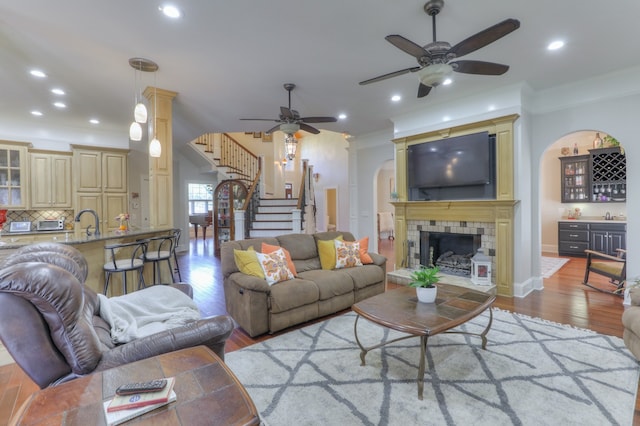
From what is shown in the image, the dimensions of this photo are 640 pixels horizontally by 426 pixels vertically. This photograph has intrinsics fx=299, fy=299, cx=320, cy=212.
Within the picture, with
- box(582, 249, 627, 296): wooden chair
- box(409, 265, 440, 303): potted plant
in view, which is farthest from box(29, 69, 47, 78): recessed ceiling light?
box(582, 249, 627, 296): wooden chair

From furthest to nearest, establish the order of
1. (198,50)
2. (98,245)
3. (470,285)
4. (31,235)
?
1. (31,235)
2. (470,285)
3. (98,245)
4. (198,50)

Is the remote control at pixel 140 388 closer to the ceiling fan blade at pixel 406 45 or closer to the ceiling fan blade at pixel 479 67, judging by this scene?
the ceiling fan blade at pixel 406 45

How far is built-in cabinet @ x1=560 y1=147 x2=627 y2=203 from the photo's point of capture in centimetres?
641

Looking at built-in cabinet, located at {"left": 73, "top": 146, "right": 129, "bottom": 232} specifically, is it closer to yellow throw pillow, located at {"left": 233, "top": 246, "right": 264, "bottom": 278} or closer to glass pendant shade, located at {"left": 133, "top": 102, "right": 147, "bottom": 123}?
glass pendant shade, located at {"left": 133, "top": 102, "right": 147, "bottom": 123}

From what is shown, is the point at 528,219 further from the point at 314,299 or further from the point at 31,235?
the point at 31,235

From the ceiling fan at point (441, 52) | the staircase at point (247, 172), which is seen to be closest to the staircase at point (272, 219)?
the staircase at point (247, 172)

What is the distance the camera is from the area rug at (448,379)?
1.87 meters

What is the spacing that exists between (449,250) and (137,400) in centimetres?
502

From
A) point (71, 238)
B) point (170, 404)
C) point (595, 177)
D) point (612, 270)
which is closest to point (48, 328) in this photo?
point (170, 404)

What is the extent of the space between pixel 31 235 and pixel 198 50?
200 inches

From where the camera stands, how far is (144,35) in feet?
9.32

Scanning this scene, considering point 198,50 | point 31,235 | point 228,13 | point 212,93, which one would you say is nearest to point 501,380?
point 228,13

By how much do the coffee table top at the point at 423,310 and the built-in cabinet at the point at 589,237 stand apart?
589 cm

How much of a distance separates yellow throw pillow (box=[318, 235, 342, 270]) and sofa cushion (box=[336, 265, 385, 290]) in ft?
0.68
